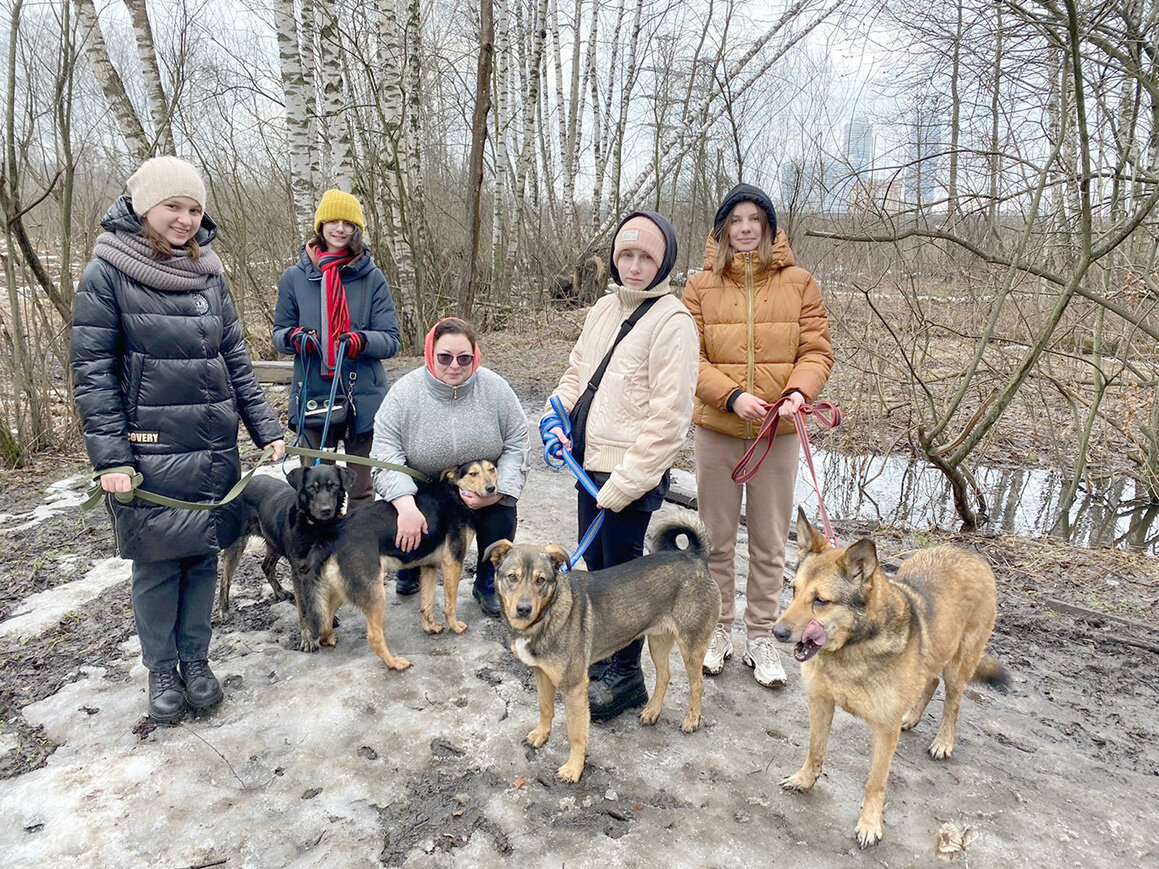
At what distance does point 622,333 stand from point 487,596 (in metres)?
2.22

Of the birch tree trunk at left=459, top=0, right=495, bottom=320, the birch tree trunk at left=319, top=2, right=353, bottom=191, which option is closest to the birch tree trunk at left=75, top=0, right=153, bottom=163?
the birch tree trunk at left=319, top=2, right=353, bottom=191

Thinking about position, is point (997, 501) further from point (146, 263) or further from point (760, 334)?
point (146, 263)

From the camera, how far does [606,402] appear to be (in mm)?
3275

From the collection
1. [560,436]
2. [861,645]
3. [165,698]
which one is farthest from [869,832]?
[165,698]

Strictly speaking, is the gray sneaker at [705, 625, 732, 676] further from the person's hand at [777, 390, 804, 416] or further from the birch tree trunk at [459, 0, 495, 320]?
the birch tree trunk at [459, 0, 495, 320]

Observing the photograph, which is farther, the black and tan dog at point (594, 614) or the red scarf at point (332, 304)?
the red scarf at point (332, 304)

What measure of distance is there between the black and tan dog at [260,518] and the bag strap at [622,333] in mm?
2018

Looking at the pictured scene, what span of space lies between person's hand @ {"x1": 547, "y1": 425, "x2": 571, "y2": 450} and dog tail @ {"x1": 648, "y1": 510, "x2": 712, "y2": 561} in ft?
2.17

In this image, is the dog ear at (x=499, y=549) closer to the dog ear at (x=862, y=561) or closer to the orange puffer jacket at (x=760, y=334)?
the orange puffer jacket at (x=760, y=334)

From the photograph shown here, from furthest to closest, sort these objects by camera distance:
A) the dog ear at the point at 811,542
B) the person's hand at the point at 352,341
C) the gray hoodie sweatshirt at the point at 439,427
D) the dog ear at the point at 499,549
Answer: the person's hand at the point at 352,341 → the gray hoodie sweatshirt at the point at 439,427 → the dog ear at the point at 499,549 → the dog ear at the point at 811,542

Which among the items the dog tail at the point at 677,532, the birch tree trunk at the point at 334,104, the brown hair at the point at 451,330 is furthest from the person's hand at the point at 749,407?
the birch tree trunk at the point at 334,104

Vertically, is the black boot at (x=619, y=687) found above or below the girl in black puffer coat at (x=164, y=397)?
below

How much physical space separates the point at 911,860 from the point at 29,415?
891 cm

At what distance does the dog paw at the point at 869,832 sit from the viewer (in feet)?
8.75
